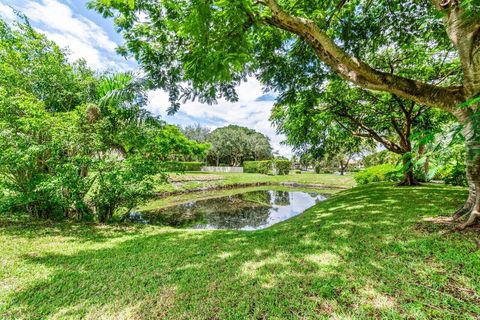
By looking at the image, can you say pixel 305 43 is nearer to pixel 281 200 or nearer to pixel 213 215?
pixel 213 215

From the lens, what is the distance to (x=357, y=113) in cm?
912

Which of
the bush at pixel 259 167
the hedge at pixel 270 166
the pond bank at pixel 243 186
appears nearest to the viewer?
the pond bank at pixel 243 186

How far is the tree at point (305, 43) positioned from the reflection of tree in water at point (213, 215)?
4.66 m

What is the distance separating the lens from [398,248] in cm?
287

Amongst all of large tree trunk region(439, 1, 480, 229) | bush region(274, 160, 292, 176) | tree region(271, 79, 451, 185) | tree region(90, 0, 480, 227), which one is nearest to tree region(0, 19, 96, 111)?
tree region(90, 0, 480, 227)

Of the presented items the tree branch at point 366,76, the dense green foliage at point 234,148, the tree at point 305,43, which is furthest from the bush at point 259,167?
the tree branch at point 366,76

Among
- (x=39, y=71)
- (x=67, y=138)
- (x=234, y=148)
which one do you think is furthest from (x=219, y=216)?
(x=234, y=148)

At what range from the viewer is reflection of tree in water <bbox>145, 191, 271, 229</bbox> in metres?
7.64

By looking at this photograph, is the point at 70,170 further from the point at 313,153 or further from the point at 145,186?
the point at 313,153

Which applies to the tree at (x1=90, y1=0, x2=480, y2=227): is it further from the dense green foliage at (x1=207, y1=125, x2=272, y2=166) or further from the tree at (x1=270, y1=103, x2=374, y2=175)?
the dense green foliage at (x1=207, y1=125, x2=272, y2=166)

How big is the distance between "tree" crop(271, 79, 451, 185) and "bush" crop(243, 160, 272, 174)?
2244cm

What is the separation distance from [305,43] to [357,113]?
558 cm

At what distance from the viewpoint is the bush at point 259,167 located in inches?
1275

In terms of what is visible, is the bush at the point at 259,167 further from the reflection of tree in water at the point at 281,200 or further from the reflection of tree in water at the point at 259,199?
the reflection of tree in water at the point at 259,199
